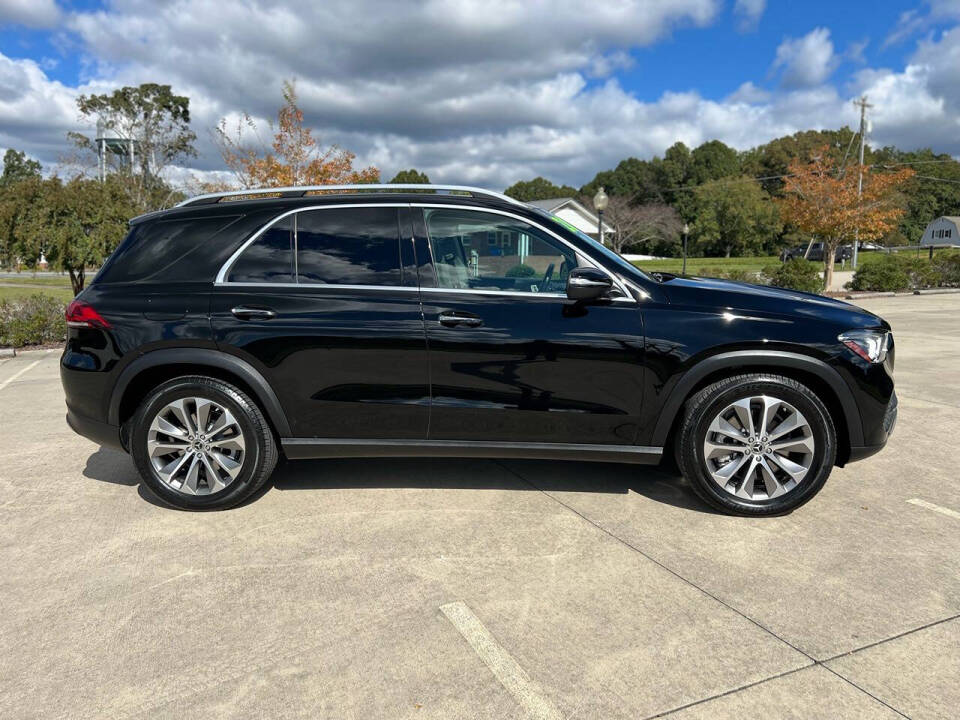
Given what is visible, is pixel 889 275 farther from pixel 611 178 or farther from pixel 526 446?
pixel 611 178

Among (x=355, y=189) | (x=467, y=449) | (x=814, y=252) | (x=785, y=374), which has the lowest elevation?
(x=467, y=449)

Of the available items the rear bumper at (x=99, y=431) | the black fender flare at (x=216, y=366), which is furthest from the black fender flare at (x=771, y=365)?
the rear bumper at (x=99, y=431)

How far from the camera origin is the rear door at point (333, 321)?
12.2 ft

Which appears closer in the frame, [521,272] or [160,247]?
[521,272]

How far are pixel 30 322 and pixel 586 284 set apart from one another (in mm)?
11090

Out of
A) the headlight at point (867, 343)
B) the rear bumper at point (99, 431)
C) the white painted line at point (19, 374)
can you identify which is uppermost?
the headlight at point (867, 343)

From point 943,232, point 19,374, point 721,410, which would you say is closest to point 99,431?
point 721,410

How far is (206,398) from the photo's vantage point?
382 centimetres

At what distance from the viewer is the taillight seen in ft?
12.7

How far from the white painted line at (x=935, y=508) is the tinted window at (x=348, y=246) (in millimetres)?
3423

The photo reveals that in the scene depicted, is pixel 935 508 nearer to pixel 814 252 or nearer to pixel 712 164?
pixel 814 252

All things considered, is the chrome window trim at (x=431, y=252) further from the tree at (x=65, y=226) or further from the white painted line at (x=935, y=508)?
the tree at (x=65, y=226)

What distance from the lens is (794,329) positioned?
3617 millimetres

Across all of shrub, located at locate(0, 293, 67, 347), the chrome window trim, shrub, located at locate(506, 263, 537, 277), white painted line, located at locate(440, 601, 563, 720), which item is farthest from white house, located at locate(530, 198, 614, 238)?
white painted line, located at locate(440, 601, 563, 720)
